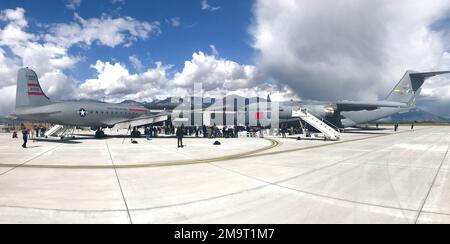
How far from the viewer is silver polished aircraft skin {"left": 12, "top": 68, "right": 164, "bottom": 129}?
987 inches

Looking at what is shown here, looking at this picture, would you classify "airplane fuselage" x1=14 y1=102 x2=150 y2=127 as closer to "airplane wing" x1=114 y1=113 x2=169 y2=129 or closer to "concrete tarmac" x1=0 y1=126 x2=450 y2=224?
"airplane wing" x1=114 y1=113 x2=169 y2=129

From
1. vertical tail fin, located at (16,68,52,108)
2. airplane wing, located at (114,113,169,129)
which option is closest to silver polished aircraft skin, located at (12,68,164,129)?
vertical tail fin, located at (16,68,52,108)

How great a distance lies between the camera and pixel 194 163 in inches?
488

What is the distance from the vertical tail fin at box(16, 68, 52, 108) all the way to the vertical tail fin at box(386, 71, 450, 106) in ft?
172

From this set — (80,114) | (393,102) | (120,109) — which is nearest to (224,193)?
(80,114)

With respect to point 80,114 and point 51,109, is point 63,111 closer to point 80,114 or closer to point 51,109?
point 51,109

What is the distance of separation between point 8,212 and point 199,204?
404cm

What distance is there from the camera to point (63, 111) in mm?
26641

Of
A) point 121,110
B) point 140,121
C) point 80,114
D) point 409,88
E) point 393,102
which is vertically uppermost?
point 409,88

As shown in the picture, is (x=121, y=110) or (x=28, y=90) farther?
(x=121, y=110)

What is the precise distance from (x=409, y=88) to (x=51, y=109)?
5289cm
